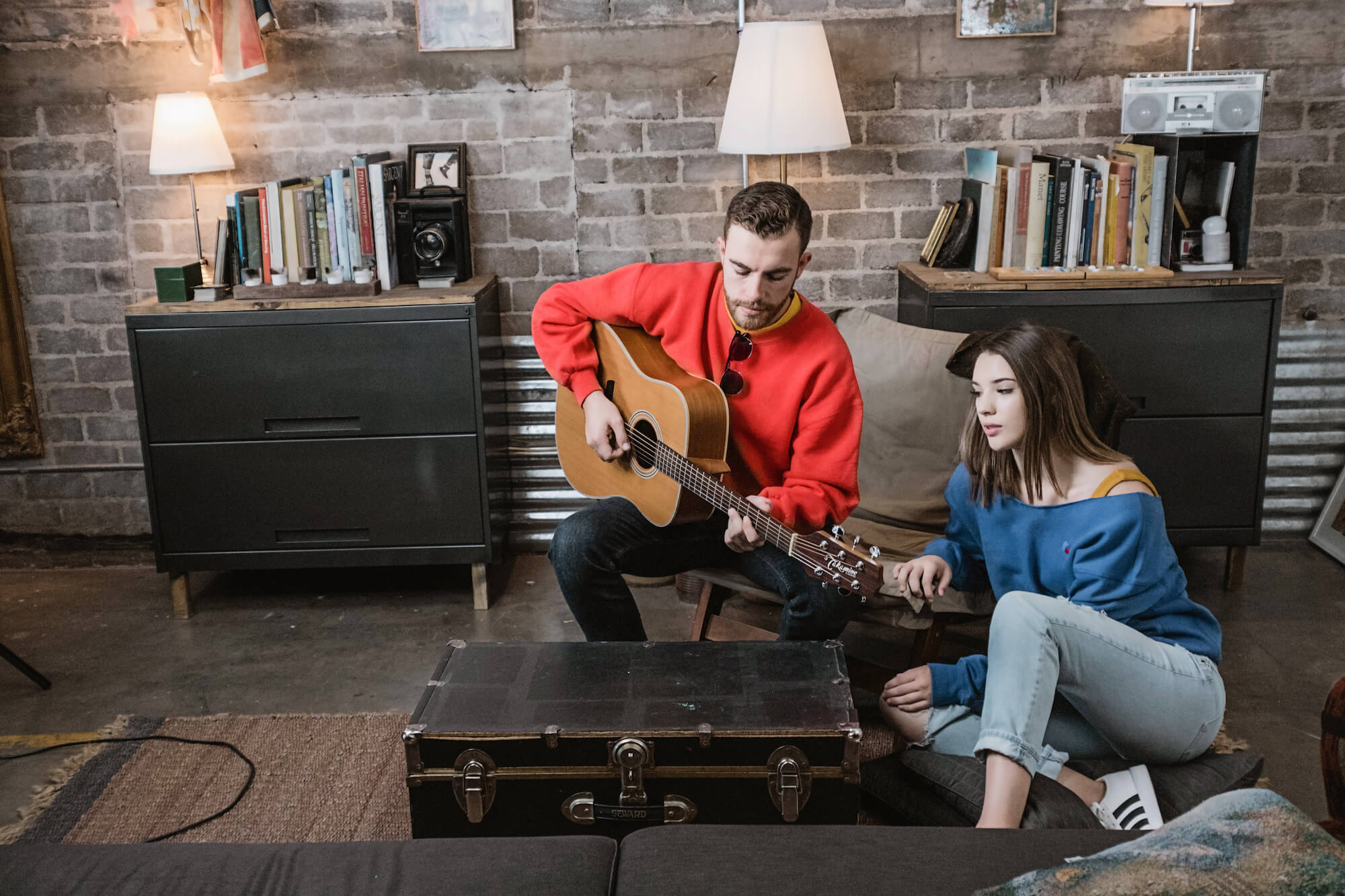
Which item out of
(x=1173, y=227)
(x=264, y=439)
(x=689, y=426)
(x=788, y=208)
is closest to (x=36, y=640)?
(x=264, y=439)

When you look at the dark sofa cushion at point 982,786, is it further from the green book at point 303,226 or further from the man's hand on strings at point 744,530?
the green book at point 303,226

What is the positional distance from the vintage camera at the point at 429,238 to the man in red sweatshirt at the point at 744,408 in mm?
874

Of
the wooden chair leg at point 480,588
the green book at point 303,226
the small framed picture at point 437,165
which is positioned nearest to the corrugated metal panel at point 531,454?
the wooden chair leg at point 480,588

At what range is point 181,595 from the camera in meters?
3.30

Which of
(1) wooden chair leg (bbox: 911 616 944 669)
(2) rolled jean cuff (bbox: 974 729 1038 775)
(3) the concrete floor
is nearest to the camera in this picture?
(2) rolled jean cuff (bbox: 974 729 1038 775)

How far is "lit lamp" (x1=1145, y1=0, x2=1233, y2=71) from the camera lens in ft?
10.5

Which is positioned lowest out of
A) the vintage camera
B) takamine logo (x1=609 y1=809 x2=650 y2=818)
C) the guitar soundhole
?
takamine logo (x1=609 y1=809 x2=650 y2=818)

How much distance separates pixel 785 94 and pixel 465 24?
1020 mm

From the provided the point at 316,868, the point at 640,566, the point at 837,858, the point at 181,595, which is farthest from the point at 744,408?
the point at 181,595

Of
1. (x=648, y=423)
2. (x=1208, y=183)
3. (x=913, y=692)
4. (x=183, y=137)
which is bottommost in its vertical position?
(x=913, y=692)

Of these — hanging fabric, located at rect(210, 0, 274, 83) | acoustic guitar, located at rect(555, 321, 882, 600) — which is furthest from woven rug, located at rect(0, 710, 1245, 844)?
hanging fabric, located at rect(210, 0, 274, 83)

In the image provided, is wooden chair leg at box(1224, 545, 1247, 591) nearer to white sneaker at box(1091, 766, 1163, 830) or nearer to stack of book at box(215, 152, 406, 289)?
white sneaker at box(1091, 766, 1163, 830)

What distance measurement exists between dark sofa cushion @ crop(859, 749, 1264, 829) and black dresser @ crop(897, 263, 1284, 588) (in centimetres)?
126

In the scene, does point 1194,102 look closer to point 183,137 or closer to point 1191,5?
point 1191,5
